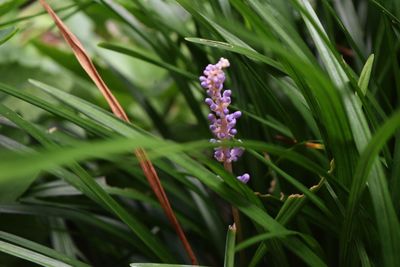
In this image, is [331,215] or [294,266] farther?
[294,266]

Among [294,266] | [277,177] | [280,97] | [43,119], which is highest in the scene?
[43,119]

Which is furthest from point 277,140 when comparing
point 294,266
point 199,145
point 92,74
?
point 199,145

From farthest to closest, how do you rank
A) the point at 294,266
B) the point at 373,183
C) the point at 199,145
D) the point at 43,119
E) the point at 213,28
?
the point at 43,119, the point at 294,266, the point at 213,28, the point at 373,183, the point at 199,145

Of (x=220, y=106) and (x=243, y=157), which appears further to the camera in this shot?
(x=243, y=157)

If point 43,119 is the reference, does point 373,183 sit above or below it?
below

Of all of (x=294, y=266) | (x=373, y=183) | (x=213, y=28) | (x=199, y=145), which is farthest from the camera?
(x=294, y=266)

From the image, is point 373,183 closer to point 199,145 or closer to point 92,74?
point 199,145

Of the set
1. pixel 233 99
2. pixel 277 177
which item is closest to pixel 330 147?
pixel 277 177
